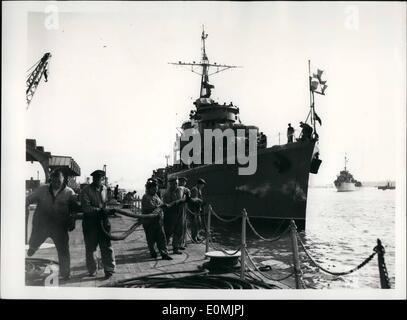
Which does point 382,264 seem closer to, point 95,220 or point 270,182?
point 95,220

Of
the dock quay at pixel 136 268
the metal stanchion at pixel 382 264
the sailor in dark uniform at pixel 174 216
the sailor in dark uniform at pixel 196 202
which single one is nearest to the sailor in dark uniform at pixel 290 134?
the sailor in dark uniform at pixel 196 202

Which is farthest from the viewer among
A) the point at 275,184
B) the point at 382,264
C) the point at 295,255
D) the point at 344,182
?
the point at 344,182

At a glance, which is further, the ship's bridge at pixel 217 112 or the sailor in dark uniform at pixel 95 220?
the ship's bridge at pixel 217 112

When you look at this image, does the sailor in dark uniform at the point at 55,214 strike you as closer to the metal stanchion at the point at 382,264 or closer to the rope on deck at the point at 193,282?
the rope on deck at the point at 193,282

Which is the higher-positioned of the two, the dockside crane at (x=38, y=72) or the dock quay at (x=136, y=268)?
the dockside crane at (x=38, y=72)

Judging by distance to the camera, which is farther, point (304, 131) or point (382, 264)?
point (304, 131)

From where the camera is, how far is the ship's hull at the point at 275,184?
13492 mm

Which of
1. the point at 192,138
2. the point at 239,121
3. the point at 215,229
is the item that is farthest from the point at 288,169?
the point at 192,138

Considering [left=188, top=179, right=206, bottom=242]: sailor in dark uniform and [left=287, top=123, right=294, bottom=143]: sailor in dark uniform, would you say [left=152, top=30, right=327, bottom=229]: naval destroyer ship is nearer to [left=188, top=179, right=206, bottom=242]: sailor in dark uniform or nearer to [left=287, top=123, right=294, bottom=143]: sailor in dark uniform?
[left=287, top=123, right=294, bottom=143]: sailor in dark uniform

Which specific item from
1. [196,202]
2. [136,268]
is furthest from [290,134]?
[136,268]

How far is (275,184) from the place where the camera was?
13.9 m

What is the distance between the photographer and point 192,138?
19516 millimetres

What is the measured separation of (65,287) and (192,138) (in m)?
14.8
